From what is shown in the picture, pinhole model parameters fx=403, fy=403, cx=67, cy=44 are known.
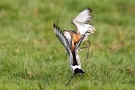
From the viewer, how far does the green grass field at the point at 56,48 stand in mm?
5395

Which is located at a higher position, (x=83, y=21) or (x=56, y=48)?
(x=83, y=21)

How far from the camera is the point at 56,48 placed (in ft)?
24.6

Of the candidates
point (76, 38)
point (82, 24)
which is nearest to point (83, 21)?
point (82, 24)

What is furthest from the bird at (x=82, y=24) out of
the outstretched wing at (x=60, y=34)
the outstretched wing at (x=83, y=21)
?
the outstretched wing at (x=60, y=34)

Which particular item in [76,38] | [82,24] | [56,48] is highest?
[82,24]

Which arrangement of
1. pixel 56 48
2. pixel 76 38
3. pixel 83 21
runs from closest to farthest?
pixel 76 38 < pixel 83 21 < pixel 56 48

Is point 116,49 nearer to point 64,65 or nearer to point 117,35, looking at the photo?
point 117,35

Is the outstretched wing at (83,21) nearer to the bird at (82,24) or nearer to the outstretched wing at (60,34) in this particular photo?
the bird at (82,24)

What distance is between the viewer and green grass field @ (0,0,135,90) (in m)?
5.39

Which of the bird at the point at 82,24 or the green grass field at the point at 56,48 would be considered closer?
the bird at the point at 82,24

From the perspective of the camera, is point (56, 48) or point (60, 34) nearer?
point (60, 34)

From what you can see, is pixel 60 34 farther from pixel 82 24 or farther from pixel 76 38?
pixel 82 24

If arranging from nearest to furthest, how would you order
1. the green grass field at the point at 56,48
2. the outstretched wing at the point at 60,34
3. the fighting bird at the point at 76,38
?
1. the outstretched wing at the point at 60,34
2. the fighting bird at the point at 76,38
3. the green grass field at the point at 56,48

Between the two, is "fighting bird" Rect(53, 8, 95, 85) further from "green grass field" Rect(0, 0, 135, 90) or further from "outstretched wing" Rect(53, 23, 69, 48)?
"green grass field" Rect(0, 0, 135, 90)
